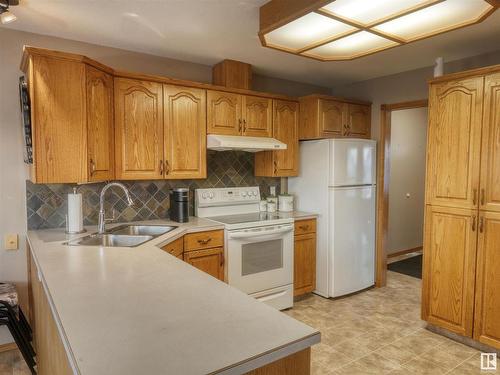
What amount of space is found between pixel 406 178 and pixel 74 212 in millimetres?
4570

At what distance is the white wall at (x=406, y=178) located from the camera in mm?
4973

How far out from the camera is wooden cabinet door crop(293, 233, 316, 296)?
11.2 ft

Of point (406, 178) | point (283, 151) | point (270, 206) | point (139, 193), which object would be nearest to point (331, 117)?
point (283, 151)

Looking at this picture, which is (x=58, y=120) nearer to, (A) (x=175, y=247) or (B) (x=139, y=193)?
(B) (x=139, y=193)

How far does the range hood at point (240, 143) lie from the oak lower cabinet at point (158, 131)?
10 centimetres

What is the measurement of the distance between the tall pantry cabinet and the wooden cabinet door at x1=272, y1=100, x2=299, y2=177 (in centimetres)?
131

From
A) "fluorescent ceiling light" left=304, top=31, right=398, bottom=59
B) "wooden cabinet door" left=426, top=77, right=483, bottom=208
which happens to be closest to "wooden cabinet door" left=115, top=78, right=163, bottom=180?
"fluorescent ceiling light" left=304, top=31, right=398, bottom=59

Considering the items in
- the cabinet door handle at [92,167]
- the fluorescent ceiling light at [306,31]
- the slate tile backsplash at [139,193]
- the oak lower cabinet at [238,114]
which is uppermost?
the fluorescent ceiling light at [306,31]

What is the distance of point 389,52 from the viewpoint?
9.84 feet

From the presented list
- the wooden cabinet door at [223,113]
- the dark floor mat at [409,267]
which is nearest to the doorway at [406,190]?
the dark floor mat at [409,267]

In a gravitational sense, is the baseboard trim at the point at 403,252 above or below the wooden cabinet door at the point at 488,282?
below

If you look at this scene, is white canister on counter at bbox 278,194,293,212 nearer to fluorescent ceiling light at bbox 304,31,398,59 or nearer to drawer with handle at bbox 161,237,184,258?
drawer with handle at bbox 161,237,184,258

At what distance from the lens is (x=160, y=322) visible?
102cm

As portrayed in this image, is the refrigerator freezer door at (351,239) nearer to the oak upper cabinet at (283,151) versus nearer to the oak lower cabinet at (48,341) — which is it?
the oak upper cabinet at (283,151)
